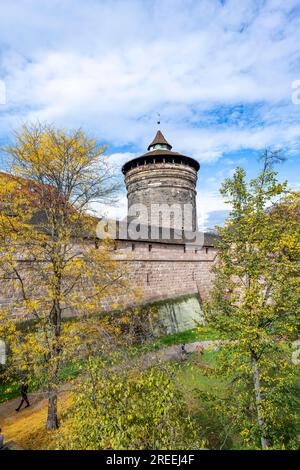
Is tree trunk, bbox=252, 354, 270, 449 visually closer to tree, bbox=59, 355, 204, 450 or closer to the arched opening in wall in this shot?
tree, bbox=59, 355, 204, 450

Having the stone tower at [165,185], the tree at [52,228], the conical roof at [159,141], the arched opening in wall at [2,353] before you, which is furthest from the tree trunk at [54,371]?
the conical roof at [159,141]

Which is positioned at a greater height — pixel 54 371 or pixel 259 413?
pixel 54 371

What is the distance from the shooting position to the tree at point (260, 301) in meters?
5.22

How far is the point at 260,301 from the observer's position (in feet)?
18.6

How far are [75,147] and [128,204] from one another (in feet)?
56.9

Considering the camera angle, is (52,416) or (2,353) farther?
(2,353)

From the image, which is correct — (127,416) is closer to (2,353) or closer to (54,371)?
(54,371)

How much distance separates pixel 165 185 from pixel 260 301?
1803 centimetres

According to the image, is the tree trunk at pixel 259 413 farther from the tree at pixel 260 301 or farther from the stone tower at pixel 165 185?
the stone tower at pixel 165 185

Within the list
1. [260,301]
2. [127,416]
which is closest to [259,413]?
[260,301]

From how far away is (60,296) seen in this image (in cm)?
656
